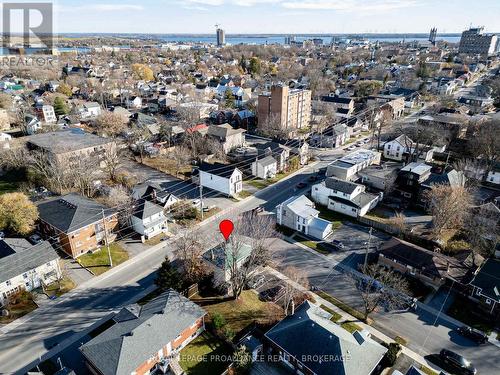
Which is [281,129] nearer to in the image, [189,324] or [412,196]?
[412,196]

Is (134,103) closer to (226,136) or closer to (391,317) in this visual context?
(226,136)

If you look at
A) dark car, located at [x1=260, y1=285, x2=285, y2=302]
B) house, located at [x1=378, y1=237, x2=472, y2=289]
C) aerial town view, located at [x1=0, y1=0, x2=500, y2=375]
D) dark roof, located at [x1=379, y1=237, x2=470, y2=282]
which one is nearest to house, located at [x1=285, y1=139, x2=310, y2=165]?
aerial town view, located at [x1=0, y1=0, x2=500, y2=375]

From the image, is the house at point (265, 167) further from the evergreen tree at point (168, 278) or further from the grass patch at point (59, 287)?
the grass patch at point (59, 287)

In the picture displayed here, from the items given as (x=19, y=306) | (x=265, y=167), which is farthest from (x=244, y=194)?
(x=19, y=306)

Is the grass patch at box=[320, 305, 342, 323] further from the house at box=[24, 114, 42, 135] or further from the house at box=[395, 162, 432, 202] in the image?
the house at box=[24, 114, 42, 135]

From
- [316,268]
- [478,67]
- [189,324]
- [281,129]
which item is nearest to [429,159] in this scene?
[281,129]

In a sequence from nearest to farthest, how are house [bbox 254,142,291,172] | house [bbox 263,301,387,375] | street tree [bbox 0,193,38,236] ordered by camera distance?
house [bbox 263,301,387,375] → street tree [bbox 0,193,38,236] → house [bbox 254,142,291,172]
